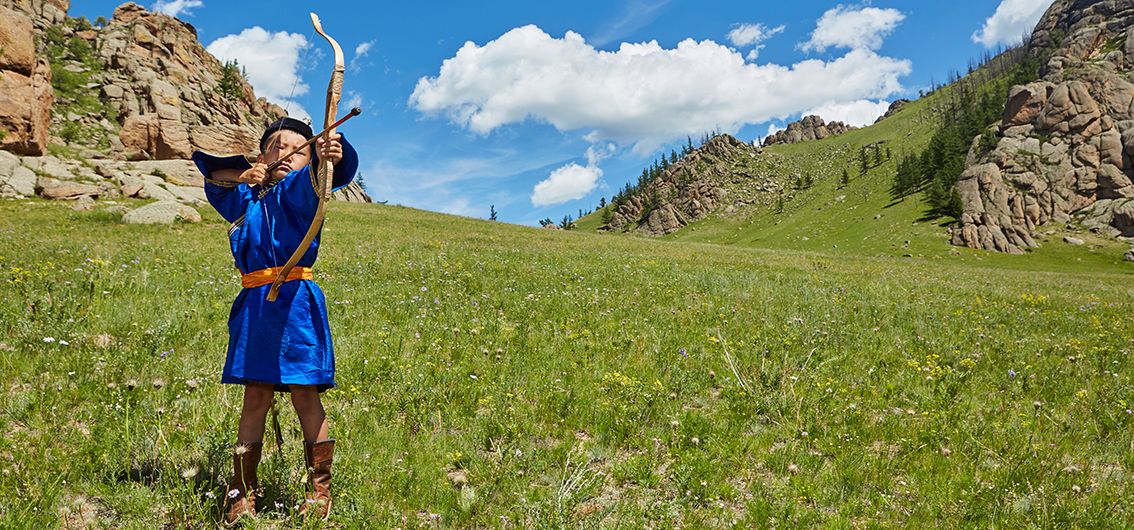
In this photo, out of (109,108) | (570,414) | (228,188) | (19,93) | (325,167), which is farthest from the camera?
(109,108)

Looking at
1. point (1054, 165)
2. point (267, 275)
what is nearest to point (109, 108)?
point (267, 275)

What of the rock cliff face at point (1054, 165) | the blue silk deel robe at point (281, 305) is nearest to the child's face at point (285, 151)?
the blue silk deel robe at point (281, 305)

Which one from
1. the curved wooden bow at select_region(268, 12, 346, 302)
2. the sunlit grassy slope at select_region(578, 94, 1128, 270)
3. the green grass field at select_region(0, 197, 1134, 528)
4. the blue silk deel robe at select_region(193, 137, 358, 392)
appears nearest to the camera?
the curved wooden bow at select_region(268, 12, 346, 302)

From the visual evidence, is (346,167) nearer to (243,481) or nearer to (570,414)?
(243,481)

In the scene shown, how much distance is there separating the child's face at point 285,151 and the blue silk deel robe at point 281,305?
12cm

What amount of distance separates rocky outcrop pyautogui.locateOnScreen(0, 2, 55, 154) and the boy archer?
36.8 meters

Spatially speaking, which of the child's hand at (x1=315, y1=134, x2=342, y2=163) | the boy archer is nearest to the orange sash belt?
the boy archer

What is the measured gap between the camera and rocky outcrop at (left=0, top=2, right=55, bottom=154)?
28.0m

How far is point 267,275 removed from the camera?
13.0 ft

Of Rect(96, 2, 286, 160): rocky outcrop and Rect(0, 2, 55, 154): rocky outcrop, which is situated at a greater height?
Rect(96, 2, 286, 160): rocky outcrop

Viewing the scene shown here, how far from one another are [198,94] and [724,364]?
80.1 m

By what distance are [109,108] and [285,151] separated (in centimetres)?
6272

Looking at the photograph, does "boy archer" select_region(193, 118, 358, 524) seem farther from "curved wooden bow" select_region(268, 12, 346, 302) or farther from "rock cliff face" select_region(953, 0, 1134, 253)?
"rock cliff face" select_region(953, 0, 1134, 253)

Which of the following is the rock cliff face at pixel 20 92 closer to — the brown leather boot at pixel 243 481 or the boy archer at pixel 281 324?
the boy archer at pixel 281 324
